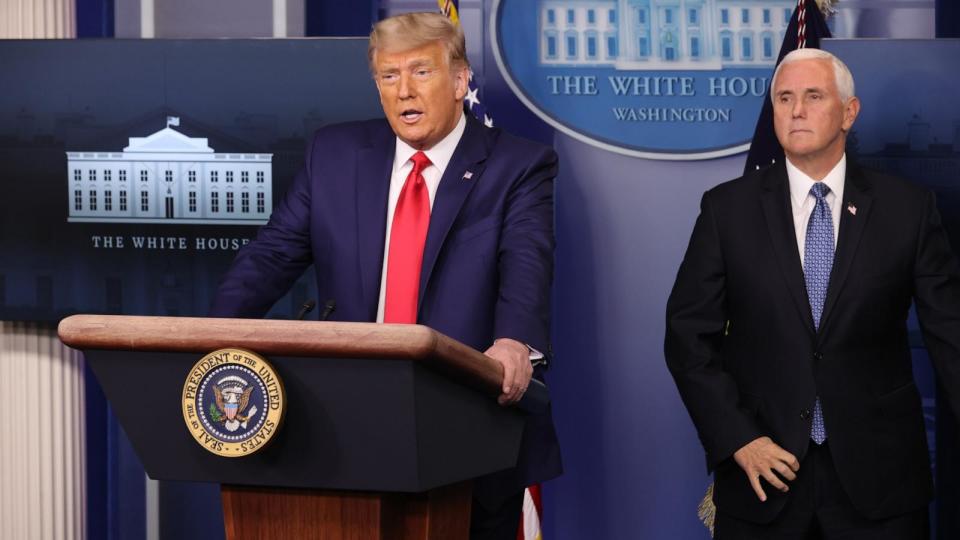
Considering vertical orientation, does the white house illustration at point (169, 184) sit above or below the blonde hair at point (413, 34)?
below

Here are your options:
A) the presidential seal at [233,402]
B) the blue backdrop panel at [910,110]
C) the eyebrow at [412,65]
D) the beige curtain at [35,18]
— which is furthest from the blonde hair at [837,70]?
the beige curtain at [35,18]

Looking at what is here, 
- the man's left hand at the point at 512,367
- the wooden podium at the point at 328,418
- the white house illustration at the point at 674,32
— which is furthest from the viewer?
the white house illustration at the point at 674,32

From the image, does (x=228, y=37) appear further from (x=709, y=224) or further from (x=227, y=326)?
(x=227, y=326)

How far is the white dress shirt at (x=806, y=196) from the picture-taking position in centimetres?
277

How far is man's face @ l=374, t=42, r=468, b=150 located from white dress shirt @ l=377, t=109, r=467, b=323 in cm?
4

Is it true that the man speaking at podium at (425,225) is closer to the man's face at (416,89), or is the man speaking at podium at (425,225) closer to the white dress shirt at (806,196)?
the man's face at (416,89)

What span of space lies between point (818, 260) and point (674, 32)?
1.12 metres

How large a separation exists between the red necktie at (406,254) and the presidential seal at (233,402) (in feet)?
2.03

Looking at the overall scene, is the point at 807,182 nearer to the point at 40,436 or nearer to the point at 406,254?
the point at 406,254

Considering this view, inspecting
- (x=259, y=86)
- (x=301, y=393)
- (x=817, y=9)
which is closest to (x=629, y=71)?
(x=817, y=9)

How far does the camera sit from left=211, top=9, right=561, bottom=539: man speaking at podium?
224cm

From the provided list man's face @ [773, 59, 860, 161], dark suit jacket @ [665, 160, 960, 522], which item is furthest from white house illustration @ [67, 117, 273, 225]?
man's face @ [773, 59, 860, 161]

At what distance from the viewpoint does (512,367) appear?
187 centimetres

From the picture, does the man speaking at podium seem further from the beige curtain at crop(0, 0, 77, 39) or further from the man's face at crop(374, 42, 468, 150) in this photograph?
the beige curtain at crop(0, 0, 77, 39)
